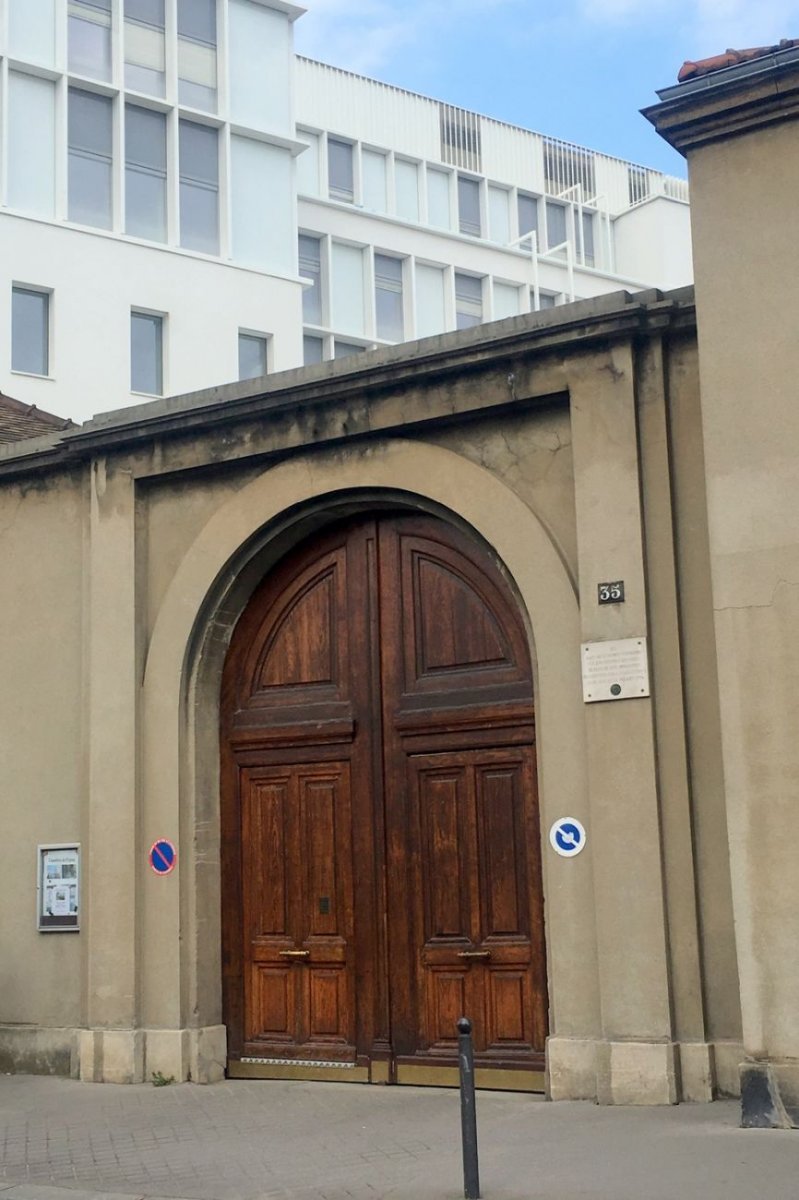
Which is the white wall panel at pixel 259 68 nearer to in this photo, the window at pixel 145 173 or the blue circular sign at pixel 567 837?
the window at pixel 145 173

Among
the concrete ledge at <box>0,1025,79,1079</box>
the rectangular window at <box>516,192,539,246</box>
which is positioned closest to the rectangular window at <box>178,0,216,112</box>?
the rectangular window at <box>516,192,539,246</box>

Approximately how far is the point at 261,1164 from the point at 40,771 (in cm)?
500

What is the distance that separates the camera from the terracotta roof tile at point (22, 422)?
16.7 meters

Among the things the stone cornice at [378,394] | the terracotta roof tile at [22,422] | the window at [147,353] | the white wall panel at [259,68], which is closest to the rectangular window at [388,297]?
the white wall panel at [259,68]

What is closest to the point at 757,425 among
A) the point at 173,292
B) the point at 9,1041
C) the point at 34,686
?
the point at 34,686

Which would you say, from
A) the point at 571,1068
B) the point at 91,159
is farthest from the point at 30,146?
the point at 571,1068

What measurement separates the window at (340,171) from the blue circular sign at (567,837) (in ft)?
134

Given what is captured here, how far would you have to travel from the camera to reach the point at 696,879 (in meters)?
10.1

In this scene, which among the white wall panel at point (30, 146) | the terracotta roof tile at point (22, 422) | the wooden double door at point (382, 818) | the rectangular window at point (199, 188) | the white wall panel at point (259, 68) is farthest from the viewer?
the white wall panel at point (259, 68)

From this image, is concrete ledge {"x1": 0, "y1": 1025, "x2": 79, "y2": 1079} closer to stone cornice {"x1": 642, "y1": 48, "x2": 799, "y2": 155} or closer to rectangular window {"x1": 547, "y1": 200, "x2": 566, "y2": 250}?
stone cornice {"x1": 642, "y1": 48, "x2": 799, "y2": 155}

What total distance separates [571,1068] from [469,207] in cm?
4567

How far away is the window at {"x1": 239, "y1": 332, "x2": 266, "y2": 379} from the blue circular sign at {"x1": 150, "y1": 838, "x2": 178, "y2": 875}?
92.7 ft

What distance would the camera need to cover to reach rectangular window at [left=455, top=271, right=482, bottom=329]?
168ft

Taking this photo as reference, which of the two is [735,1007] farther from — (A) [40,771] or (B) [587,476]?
(A) [40,771]
